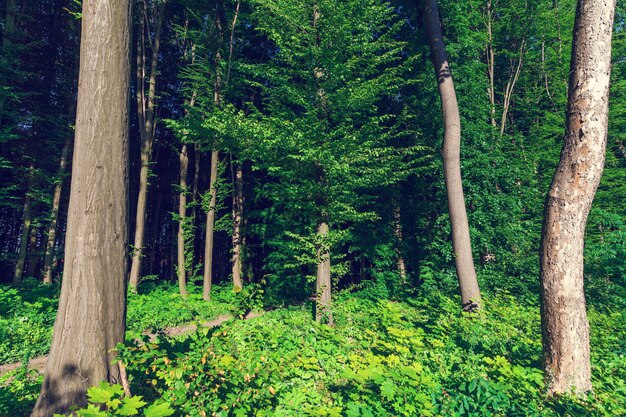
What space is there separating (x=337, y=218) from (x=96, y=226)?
6305mm

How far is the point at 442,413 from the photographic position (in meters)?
3.00

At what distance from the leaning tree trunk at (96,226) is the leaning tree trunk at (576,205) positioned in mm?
5498

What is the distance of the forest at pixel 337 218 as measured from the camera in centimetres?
325

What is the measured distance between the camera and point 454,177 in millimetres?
7977

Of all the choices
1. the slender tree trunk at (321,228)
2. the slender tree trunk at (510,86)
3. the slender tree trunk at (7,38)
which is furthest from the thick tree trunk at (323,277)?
the slender tree trunk at (510,86)

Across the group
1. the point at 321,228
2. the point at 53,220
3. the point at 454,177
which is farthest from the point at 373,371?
the point at 53,220

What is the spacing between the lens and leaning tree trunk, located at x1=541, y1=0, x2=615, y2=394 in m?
4.06

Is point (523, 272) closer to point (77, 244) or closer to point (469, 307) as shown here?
point (469, 307)

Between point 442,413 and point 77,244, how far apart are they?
416 cm

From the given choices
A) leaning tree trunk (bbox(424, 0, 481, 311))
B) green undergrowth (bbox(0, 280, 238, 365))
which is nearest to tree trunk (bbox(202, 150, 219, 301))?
green undergrowth (bbox(0, 280, 238, 365))

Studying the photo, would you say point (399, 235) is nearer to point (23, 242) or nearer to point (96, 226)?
point (96, 226)

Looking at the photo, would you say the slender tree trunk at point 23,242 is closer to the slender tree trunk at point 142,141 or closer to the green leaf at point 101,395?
the slender tree trunk at point 142,141

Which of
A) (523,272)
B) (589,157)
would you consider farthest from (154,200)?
(589,157)

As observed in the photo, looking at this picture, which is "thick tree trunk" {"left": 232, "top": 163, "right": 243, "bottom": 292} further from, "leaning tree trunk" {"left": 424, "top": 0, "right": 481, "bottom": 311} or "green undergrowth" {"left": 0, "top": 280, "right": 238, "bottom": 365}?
"leaning tree trunk" {"left": 424, "top": 0, "right": 481, "bottom": 311}
